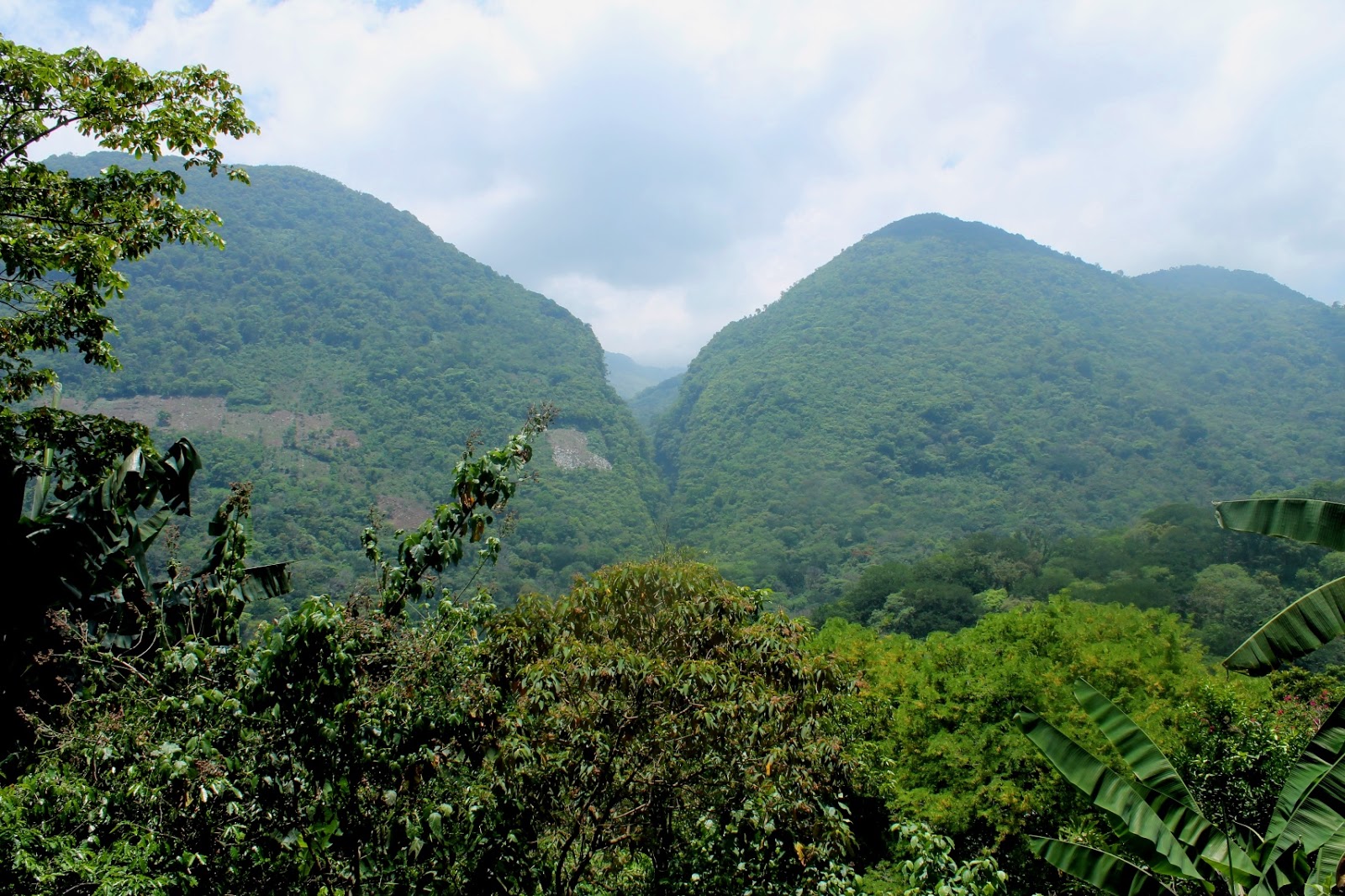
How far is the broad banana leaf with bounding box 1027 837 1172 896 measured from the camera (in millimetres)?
4441

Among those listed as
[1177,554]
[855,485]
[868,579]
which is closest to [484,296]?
[855,485]

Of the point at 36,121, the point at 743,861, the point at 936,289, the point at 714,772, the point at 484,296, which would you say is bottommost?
the point at 743,861

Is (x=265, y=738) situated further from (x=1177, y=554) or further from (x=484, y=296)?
(x=484, y=296)

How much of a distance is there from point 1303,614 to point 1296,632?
12cm

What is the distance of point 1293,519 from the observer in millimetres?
4719

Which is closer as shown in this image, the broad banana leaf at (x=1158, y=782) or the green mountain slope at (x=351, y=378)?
the broad banana leaf at (x=1158, y=782)

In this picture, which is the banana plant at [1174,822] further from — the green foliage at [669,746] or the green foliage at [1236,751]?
the green foliage at [1236,751]

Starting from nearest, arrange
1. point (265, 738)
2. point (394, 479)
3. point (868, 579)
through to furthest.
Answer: point (265, 738) < point (868, 579) < point (394, 479)

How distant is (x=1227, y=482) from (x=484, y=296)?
8623cm

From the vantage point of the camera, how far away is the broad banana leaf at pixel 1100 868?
14.6 feet

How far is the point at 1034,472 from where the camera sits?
75812mm

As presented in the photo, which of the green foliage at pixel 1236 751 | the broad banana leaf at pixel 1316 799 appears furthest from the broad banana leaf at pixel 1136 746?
the green foliage at pixel 1236 751

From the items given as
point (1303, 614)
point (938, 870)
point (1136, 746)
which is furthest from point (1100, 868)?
point (1303, 614)

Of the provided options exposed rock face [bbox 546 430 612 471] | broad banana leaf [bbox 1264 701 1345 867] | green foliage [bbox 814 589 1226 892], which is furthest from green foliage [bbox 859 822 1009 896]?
exposed rock face [bbox 546 430 612 471]
